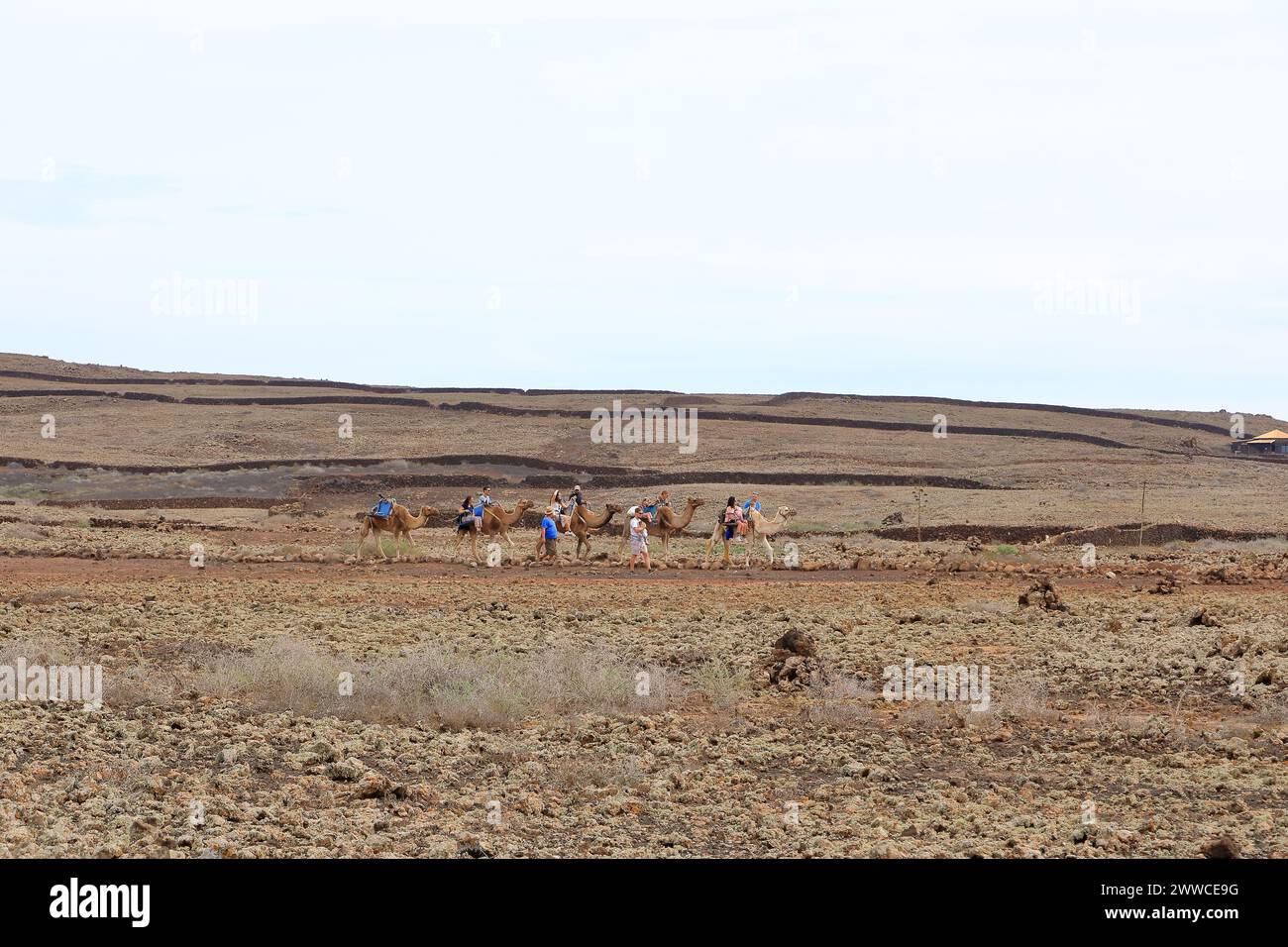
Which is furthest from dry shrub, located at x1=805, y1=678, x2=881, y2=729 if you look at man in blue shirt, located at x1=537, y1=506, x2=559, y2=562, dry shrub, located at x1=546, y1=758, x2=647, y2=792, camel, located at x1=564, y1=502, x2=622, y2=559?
camel, located at x1=564, y1=502, x2=622, y2=559

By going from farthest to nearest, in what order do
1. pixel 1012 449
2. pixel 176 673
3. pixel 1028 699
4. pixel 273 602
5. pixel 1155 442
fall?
1. pixel 1155 442
2. pixel 1012 449
3. pixel 273 602
4. pixel 176 673
5. pixel 1028 699

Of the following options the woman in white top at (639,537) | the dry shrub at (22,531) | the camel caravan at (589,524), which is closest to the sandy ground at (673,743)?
the woman in white top at (639,537)

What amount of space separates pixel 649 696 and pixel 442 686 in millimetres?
2053

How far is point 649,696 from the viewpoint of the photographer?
14844 millimetres

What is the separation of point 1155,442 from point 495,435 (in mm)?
40157

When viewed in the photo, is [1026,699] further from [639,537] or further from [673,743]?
[639,537]

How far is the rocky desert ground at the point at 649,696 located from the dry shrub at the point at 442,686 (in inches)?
1.9

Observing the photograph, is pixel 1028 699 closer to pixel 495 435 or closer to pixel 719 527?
pixel 719 527

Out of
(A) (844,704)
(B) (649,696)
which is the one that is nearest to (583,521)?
(B) (649,696)

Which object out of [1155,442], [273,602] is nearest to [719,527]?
[273,602]

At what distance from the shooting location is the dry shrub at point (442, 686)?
1382cm

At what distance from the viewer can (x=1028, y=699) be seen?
14711mm

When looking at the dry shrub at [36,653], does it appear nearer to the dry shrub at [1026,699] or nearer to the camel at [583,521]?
the dry shrub at [1026,699]

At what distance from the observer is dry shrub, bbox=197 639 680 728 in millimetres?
13820
